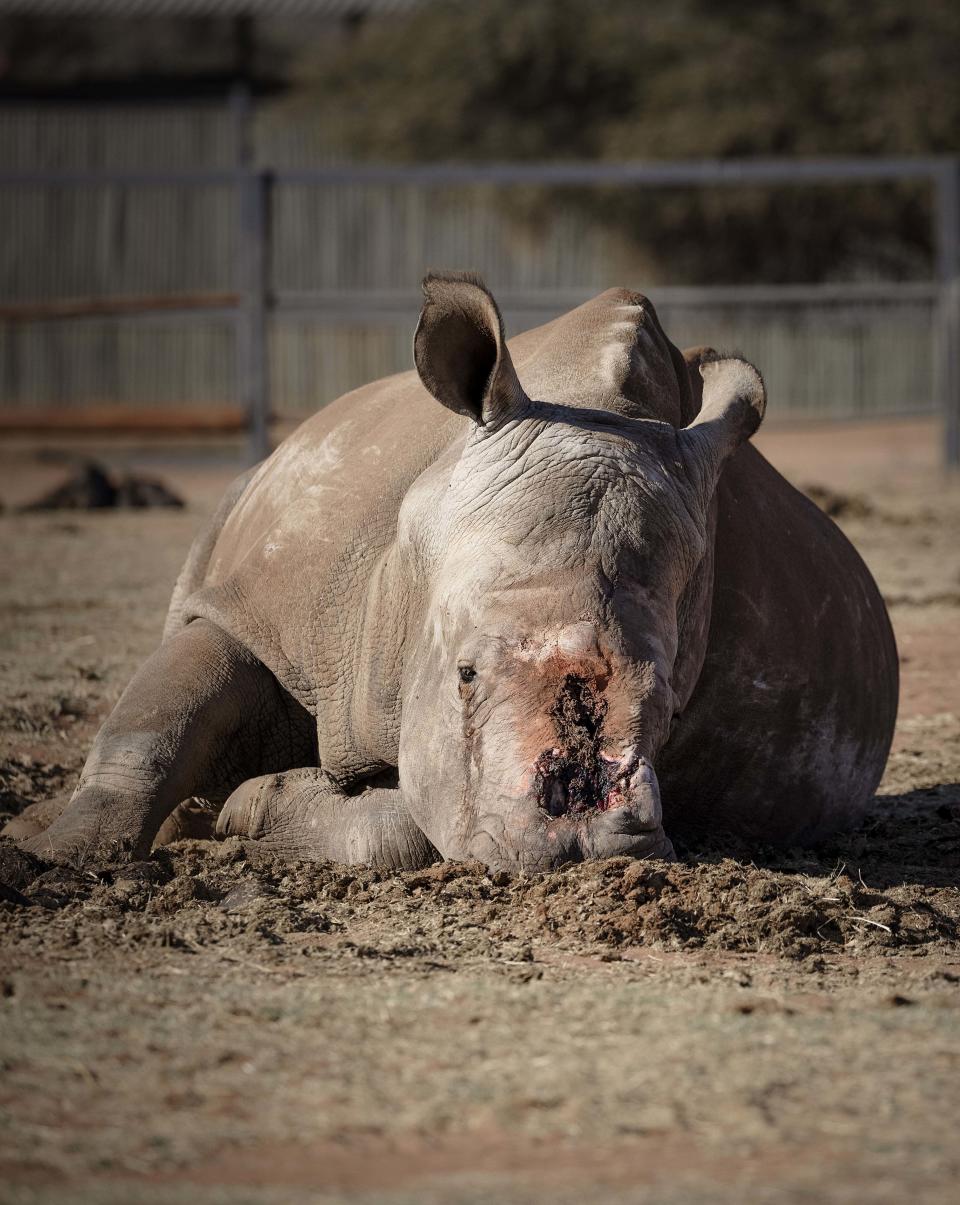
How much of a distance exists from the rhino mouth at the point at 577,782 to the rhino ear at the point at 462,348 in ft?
2.94

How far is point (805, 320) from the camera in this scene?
2103cm

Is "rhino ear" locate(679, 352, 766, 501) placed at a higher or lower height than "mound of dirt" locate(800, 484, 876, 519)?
higher

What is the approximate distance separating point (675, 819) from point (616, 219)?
20.1 m

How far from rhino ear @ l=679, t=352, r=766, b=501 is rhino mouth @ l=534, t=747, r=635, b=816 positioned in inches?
35.7

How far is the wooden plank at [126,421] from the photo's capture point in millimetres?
13773

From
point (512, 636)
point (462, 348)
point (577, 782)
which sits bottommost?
point (577, 782)

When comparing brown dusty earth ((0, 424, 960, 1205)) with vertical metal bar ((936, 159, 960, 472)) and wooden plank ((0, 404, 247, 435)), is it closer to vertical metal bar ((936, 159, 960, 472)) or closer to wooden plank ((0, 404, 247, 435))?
wooden plank ((0, 404, 247, 435))

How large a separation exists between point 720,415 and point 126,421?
10.2 metres

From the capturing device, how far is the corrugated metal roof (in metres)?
25.5

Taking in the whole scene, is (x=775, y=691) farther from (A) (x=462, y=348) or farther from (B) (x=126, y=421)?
(B) (x=126, y=421)

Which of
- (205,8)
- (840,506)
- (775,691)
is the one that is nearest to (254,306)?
(840,506)

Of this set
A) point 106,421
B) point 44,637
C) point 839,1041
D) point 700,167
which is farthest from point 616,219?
point 839,1041

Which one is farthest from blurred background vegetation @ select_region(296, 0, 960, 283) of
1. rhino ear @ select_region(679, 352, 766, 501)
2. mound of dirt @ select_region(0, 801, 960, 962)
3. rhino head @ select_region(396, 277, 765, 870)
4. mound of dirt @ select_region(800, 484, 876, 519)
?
mound of dirt @ select_region(0, 801, 960, 962)

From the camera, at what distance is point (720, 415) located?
13.9 ft
